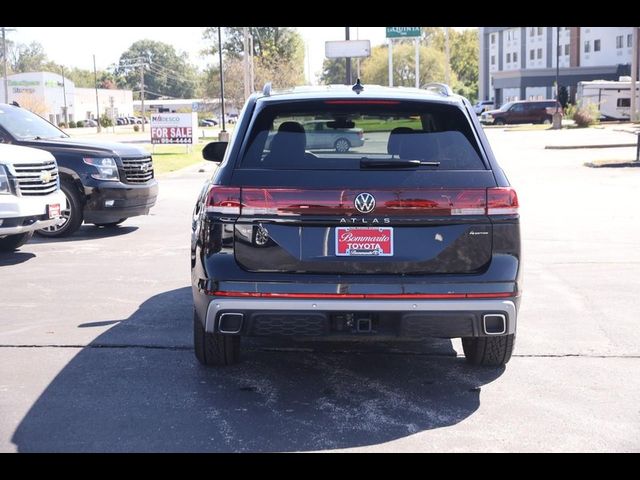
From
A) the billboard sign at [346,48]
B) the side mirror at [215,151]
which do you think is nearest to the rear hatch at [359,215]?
the side mirror at [215,151]

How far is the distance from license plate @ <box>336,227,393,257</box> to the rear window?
36 cm

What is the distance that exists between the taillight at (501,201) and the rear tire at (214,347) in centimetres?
181

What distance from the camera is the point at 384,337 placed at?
5191mm

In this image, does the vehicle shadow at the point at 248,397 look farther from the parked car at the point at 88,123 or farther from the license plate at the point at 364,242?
the parked car at the point at 88,123

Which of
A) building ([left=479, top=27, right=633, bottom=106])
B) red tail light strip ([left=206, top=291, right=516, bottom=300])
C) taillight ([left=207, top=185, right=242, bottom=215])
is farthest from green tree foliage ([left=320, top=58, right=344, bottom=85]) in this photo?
red tail light strip ([left=206, top=291, right=516, bottom=300])

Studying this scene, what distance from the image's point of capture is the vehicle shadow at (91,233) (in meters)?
12.3

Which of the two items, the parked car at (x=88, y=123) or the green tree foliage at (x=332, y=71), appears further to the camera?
the green tree foliage at (x=332, y=71)
